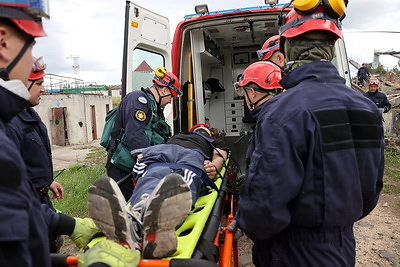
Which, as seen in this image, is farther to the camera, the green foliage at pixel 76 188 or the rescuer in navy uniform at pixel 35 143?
the green foliage at pixel 76 188

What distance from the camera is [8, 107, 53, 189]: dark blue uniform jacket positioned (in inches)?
80.9

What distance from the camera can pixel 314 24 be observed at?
59.3 inches

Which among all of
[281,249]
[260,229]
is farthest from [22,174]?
[281,249]

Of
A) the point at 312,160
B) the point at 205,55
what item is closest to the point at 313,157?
the point at 312,160

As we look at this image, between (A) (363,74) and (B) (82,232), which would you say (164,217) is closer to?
(B) (82,232)

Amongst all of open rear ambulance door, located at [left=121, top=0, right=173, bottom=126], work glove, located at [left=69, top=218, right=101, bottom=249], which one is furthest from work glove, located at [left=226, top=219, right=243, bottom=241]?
open rear ambulance door, located at [left=121, top=0, right=173, bottom=126]

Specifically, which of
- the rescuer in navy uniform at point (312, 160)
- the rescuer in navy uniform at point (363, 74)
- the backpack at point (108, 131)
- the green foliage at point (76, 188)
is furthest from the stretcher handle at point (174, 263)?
the rescuer in navy uniform at point (363, 74)

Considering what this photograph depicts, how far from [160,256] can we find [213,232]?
1.52 feet

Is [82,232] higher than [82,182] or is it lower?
higher

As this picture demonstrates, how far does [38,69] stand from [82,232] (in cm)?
128

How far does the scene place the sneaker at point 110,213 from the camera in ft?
4.79

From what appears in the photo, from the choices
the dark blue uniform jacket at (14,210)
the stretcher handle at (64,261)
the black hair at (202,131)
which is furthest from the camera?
the black hair at (202,131)

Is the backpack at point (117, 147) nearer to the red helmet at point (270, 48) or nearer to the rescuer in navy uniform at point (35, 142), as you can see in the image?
the rescuer in navy uniform at point (35, 142)

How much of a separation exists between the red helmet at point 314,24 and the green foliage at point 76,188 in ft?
12.7
